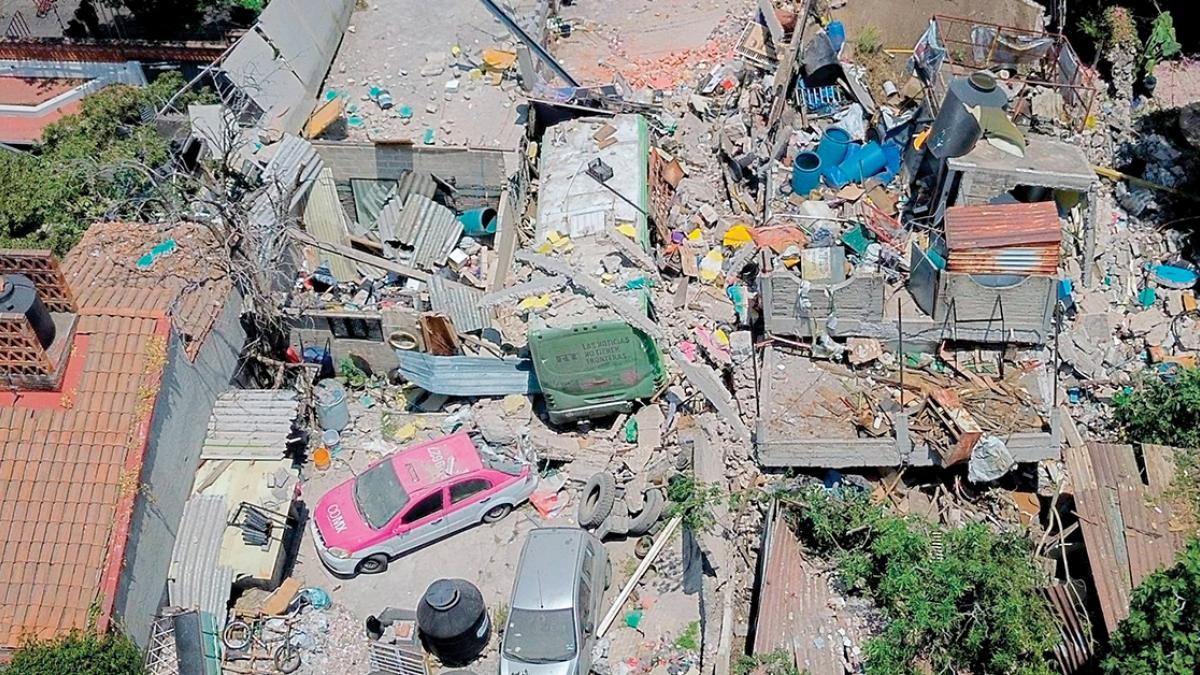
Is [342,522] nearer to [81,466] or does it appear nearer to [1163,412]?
[81,466]

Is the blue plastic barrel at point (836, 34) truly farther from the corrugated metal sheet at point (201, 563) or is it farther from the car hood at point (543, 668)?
the corrugated metal sheet at point (201, 563)

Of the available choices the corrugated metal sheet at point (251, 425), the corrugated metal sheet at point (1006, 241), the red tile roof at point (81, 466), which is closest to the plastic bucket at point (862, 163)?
the corrugated metal sheet at point (1006, 241)

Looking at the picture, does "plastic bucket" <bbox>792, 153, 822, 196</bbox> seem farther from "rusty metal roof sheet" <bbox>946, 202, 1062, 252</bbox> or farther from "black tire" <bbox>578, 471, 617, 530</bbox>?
"black tire" <bbox>578, 471, 617, 530</bbox>

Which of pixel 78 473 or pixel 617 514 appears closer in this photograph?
pixel 78 473

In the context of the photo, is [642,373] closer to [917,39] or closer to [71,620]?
[71,620]

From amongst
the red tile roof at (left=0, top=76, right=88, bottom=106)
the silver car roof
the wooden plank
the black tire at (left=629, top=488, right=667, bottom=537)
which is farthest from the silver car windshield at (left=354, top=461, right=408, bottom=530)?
the red tile roof at (left=0, top=76, right=88, bottom=106)

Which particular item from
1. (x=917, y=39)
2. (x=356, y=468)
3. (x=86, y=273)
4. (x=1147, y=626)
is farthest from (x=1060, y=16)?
(x=86, y=273)

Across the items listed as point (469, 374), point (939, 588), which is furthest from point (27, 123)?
point (939, 588)
